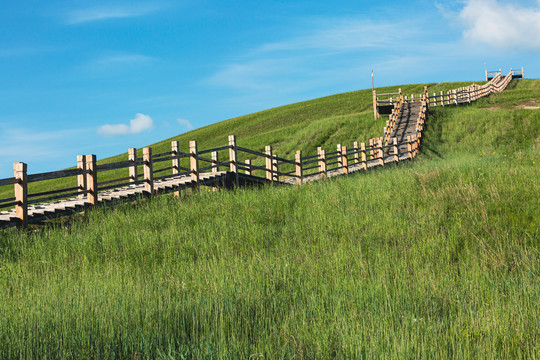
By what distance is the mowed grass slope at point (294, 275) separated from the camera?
12.5 ft

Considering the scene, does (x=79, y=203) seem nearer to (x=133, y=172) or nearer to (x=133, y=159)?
(x=133, y=159)

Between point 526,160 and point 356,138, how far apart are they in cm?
2003

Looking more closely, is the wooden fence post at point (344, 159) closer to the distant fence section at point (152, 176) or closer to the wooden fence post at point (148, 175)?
the distant fence section at point (152, 176)

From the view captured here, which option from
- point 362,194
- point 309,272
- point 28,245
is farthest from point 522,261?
point 28,245

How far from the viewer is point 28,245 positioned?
8.66 meters

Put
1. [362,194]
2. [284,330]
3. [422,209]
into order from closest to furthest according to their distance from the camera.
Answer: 1. [284,330]
2. [422,209]
3. [362,194]

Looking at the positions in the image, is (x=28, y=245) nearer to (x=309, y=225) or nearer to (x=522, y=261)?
(x=309, y=225)

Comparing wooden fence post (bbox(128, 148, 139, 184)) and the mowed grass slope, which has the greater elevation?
wooden fence post (bbox(128, 148, 139, 184))

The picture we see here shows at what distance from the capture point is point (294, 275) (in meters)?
5.77

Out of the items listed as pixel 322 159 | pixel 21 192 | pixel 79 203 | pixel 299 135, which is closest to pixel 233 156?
pixel 322 159

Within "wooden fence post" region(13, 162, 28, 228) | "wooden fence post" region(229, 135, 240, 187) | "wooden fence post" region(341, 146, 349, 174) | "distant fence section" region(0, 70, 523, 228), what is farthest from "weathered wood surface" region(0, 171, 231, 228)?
"wooden fence post" region(341, 146, 349, 174)

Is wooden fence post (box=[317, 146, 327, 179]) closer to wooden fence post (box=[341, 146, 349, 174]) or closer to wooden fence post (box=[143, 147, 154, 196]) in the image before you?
wooden fence post (box=[341, 146, 349, 174])

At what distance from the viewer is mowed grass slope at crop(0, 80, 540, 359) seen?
3.80 metres

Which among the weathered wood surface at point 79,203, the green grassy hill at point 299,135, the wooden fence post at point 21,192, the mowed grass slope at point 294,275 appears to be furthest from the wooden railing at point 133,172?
the green grassy hill at point 299,135
